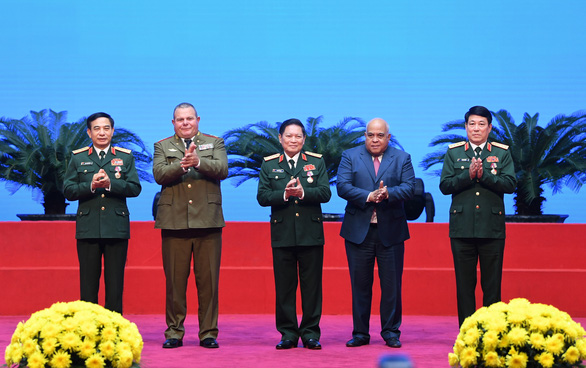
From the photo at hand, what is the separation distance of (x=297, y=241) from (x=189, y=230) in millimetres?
731

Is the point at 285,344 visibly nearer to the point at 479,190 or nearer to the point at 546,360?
the point at 479,190

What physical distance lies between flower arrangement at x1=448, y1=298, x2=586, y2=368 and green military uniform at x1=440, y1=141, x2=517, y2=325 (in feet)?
4.40

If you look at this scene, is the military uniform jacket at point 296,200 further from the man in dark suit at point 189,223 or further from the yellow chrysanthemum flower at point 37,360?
the yellow chrysanthemum flower at point 37,360

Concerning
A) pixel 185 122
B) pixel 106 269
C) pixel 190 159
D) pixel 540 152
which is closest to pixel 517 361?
pixel 190 159

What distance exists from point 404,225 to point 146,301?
2.82 m

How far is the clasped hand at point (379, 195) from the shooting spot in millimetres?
4855

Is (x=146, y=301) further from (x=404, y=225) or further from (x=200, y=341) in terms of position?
(x=404, y=225)

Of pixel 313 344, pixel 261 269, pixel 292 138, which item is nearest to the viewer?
pixel 313 344

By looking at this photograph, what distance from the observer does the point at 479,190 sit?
4957 millimetres

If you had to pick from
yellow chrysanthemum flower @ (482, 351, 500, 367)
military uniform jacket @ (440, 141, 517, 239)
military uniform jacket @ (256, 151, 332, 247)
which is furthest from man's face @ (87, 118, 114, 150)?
yellow chrysanthemum flower @ (482, 351, 500, 367)

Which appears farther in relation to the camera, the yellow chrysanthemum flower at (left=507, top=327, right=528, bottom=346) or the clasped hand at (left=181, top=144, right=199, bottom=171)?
the clasped hand at (left=181, top=144, right=199, bottom=171)

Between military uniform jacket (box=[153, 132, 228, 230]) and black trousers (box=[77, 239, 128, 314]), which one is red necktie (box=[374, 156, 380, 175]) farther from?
black trousers (box=[77, 239, 128, 314])

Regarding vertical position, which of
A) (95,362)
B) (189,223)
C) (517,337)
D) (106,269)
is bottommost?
(95,362)

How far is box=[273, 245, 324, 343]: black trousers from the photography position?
16.1 ft
